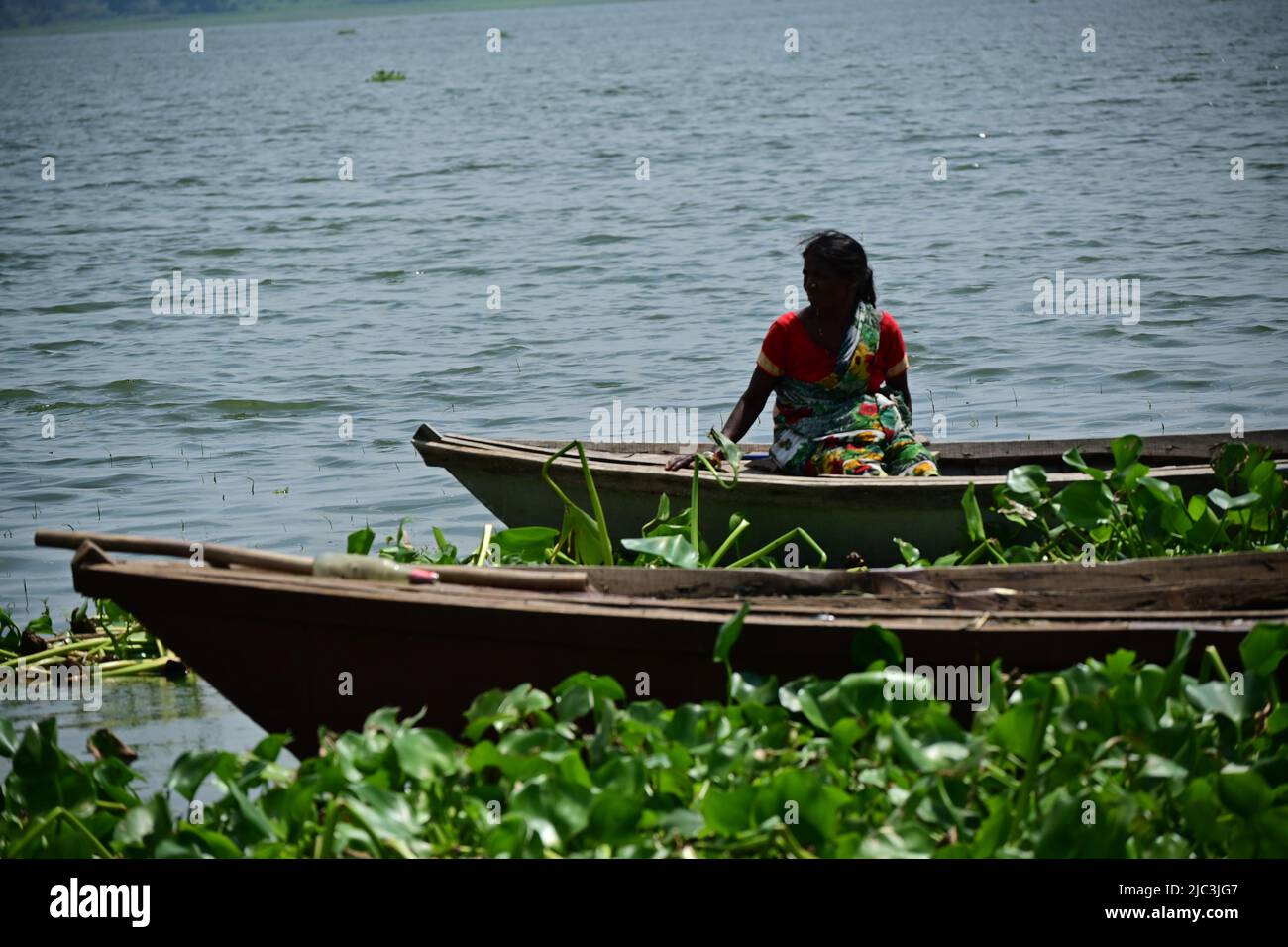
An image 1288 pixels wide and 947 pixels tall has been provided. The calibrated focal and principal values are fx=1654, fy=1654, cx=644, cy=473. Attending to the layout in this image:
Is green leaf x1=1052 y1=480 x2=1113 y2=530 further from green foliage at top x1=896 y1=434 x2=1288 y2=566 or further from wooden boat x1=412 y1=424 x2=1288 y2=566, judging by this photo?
wooden boat x1=412 y1=424 x2=1288 y2=566

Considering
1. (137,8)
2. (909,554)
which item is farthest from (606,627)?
(137,8)

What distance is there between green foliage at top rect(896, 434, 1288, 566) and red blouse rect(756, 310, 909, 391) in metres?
0.91

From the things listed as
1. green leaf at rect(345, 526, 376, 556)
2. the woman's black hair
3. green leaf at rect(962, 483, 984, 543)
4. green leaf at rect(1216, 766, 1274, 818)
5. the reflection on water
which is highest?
the woman's black hair

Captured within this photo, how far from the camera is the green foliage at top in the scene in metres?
4.98

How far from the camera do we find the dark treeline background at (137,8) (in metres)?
142

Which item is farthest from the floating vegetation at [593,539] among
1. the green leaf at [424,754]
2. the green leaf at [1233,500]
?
the green leaf at [424,754]

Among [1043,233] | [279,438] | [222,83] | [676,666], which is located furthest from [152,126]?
[676,666]

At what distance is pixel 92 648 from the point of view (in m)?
5.88

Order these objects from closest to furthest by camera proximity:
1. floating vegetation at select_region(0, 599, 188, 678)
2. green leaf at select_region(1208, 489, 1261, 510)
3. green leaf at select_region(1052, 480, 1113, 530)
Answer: green leaf at select_region(1208, 489, 1261, 510)
green leaf at select_region(1052, 480, 1113, 530)
floating vegetation at select_region(0, 599, 188, 678)

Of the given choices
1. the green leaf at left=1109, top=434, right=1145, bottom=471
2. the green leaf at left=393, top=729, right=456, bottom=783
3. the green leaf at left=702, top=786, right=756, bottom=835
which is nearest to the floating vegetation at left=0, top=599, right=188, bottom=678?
the green leaf at left=393, top=729, right=456, bottom=783

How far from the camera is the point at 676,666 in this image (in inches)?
164

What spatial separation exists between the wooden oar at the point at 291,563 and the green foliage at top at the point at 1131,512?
138 centimetres
